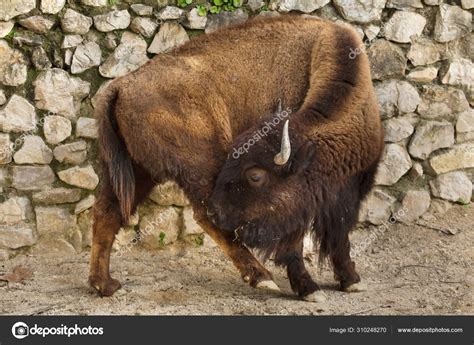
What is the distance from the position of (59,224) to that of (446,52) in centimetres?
355

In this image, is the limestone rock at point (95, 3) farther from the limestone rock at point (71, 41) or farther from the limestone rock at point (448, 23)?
the limestone rock at point (448, 23)

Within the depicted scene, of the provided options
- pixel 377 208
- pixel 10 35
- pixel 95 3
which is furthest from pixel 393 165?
pixel 10 35

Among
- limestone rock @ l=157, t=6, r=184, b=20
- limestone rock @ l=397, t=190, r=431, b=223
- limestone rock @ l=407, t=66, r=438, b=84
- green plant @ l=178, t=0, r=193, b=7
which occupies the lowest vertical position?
limestone rock @ l=397, t=190, r=431, b=223

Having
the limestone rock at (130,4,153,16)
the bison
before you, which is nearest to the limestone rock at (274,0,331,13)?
the bison

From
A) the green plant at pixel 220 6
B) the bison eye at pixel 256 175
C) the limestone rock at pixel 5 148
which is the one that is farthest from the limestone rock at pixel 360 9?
the limestone rock at pixel 5 148

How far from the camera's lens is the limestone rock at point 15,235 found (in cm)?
607

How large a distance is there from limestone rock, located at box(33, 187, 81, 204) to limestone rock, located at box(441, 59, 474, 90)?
3.24 m

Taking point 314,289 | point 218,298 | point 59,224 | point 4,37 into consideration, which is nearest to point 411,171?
point 314,289

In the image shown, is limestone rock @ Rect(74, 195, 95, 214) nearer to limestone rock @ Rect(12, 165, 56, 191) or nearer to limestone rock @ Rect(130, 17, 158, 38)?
limestone rock @ Rect(12, 165, 56, 191)

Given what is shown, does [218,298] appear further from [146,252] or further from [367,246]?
[367,246]

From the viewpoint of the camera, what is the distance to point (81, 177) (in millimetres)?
6184

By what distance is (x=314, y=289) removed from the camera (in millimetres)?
5262

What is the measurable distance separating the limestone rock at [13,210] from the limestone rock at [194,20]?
1925 mm

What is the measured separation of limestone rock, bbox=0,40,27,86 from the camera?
5969 millimetres
